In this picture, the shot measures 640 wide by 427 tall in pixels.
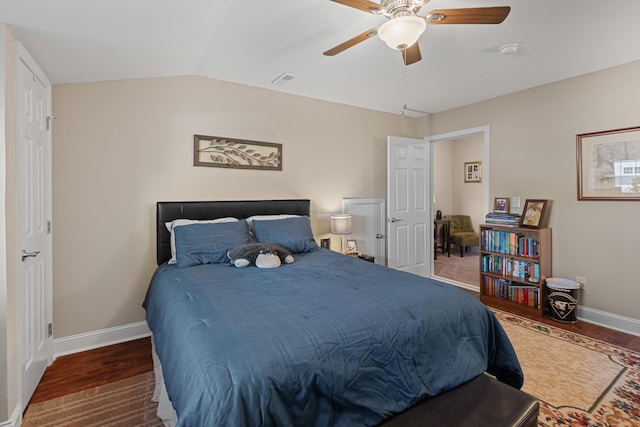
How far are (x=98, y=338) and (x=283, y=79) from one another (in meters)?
3.01

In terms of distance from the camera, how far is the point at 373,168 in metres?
4.52

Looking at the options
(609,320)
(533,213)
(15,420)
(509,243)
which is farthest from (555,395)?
(15,420)

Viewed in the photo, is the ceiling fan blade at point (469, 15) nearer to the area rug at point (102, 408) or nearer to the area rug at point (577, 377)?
the area rug at point (577, 377)

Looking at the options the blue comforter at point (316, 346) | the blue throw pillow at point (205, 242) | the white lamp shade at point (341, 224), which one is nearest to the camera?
the blue comforter at point (316, 346)

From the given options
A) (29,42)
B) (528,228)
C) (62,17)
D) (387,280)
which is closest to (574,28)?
(528,228)

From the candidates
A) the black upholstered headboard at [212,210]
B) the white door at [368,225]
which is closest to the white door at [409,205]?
the white door at [368,225]

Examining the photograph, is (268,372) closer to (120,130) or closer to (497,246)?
(120,130)

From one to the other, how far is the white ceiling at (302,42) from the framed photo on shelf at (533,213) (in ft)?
4.32

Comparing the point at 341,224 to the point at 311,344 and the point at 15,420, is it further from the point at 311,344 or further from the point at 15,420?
the point at 15,420

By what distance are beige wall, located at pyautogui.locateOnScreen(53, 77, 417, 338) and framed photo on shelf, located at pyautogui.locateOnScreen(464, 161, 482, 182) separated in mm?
4795

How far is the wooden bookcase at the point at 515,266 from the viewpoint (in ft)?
11.1

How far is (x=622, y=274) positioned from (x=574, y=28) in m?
2.32

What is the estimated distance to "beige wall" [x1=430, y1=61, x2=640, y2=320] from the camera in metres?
2.96

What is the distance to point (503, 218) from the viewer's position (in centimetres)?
369
